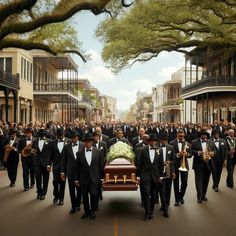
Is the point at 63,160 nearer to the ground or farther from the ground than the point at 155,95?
nearer to the ground

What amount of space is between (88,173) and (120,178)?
0.88 meters

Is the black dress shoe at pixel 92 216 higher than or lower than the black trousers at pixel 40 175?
lower

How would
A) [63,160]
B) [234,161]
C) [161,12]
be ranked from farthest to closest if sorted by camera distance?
[161,12] < [234,161] < [63,160]

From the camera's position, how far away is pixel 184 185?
11797 mm

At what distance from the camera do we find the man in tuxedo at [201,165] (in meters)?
12.0

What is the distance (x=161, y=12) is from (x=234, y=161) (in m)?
12.2

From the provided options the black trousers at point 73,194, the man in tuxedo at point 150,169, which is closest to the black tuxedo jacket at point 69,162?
the black trousers at point 73,194

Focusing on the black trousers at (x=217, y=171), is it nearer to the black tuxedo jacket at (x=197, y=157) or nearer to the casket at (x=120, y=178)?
the black tuxedo jacket at (x=197, y=157)

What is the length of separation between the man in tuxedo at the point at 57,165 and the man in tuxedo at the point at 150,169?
6.69 feet

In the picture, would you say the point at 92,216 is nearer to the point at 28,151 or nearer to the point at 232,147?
the point at 28,151

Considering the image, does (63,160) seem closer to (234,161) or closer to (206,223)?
(206,223)

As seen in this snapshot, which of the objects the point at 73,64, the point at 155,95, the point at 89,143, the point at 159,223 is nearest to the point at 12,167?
the point at 89,143

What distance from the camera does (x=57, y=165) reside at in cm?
1196

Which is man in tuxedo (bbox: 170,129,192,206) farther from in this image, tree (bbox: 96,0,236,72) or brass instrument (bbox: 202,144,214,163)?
tree (bbox: 96,0,236,72)
